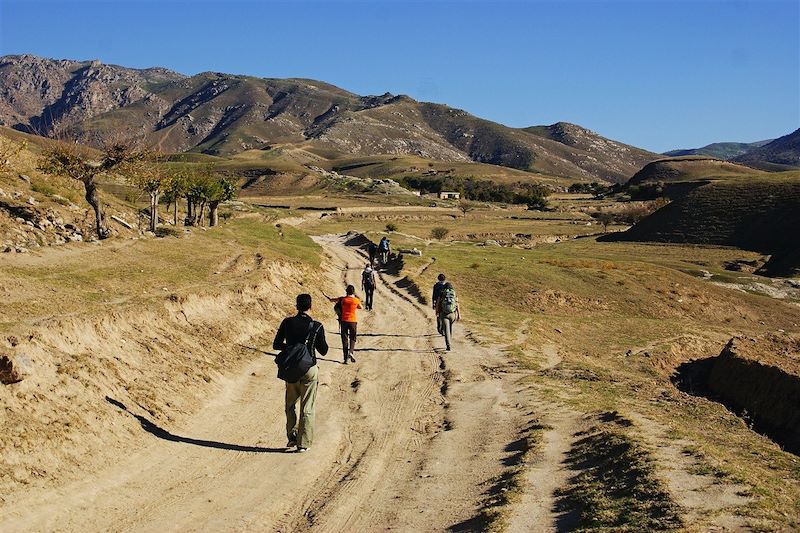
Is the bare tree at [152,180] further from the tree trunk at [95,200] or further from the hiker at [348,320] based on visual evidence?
the hiker at [348,320]

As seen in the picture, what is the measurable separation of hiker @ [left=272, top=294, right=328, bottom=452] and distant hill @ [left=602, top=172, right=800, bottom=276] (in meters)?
92.5

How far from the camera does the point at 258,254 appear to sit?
111ft

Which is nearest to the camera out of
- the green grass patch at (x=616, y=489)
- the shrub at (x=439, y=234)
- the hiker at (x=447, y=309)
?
the green grass patch at (x=616, y=489)

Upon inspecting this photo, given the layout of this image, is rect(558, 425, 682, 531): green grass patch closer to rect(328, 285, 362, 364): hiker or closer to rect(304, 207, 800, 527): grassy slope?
rect(304, 207, 800, 527): grassy slope

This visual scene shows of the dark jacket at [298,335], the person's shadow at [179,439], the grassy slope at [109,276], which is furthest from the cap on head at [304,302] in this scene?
the grassy slope at [109,276]

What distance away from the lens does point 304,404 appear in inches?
452

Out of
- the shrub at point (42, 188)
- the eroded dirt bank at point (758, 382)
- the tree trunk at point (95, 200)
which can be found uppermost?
the shrub at point (42, 188)

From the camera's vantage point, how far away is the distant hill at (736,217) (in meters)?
96.0

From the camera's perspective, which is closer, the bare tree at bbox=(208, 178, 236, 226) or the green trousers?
the green trousers

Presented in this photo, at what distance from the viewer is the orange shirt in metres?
19.2

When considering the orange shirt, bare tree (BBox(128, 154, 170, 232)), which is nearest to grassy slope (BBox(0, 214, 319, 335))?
bare tree (BBox(128, 154, 170, 232))

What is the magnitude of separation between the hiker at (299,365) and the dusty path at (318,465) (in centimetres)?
43

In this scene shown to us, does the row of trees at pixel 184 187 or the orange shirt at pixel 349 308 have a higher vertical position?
the row of trees at pixel 184 187

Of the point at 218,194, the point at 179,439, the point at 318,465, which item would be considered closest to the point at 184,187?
the point at 218,194
